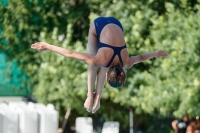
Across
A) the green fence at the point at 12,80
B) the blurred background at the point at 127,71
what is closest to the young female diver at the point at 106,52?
the blurred background at the point at 127,71

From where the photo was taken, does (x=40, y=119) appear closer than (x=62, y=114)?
Yes

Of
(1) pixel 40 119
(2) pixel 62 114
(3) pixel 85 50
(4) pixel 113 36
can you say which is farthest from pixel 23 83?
(4) pixel 113 36

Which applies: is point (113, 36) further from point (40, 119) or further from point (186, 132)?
point (186, 132)

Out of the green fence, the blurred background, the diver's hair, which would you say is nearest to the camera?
the diver's hair

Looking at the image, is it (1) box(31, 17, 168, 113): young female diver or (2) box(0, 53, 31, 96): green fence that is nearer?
(1) box(31, 17, 168, 113): young female diver

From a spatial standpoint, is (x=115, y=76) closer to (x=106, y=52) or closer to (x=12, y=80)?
(x=106, y=52)

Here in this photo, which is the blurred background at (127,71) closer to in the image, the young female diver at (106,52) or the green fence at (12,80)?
the green fence at (12,80)

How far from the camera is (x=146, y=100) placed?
42.0 feet

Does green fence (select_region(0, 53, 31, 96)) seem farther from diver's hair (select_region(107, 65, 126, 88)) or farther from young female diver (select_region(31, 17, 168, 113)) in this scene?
diver's hair (select_region(107, 65, 126, 88))

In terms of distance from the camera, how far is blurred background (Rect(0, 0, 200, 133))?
1245 centimetres

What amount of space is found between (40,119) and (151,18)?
363 cm

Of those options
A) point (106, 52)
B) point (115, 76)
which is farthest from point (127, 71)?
point (115, 76)

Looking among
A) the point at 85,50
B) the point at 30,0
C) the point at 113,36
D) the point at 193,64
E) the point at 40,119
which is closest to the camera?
the point at 113,36

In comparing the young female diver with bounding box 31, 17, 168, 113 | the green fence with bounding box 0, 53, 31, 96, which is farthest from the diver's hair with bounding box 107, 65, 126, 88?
the green fence with bounding box 0, 53, 31, 96
